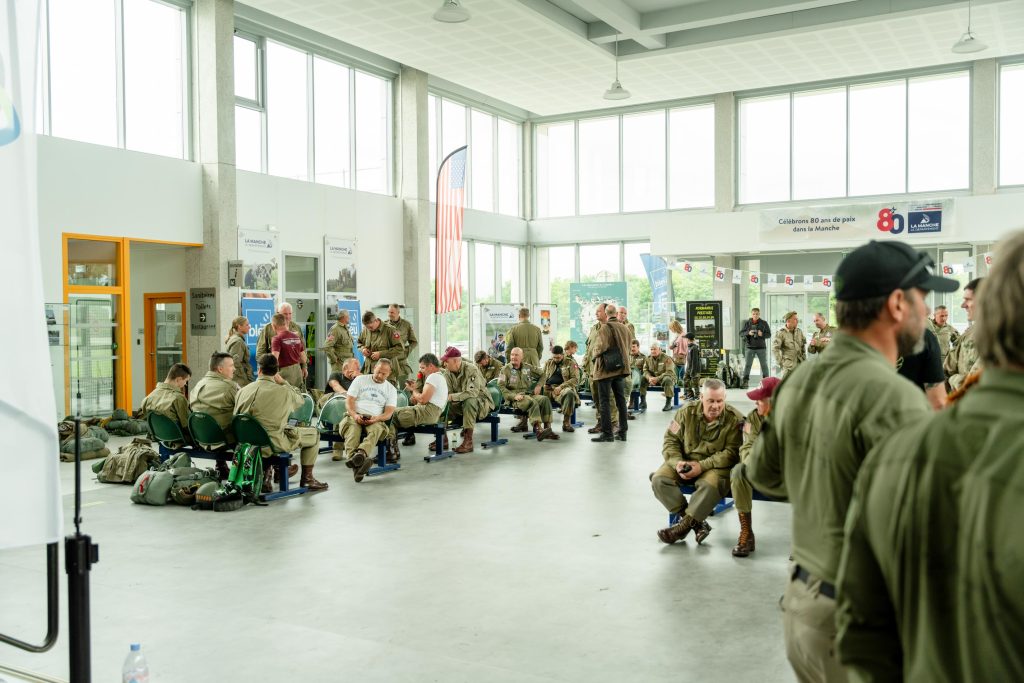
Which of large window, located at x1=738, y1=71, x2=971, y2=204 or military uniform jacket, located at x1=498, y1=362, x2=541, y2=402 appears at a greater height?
large window, located at x1=738, y1=71, x2=971, y2=204

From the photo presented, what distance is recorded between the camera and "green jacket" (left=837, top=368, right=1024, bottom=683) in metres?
1.11

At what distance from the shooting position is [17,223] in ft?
7.33

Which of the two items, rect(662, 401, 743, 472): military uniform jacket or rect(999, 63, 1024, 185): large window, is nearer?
rect(662, 401, 743, 472): military uniform jacket

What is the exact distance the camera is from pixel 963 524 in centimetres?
114

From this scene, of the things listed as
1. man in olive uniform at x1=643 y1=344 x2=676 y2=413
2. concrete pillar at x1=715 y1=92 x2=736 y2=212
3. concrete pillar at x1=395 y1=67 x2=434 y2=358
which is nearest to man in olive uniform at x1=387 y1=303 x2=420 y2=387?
man in olive uniform at x1=643 y1=344 x2=676 y2=413

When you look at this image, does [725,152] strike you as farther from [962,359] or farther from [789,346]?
[962,359]

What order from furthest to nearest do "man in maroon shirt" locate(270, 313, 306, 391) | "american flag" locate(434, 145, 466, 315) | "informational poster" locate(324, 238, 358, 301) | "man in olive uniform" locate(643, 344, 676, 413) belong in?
"american flag" locate(434, 145, 466, 315)
"informational poster" locate(324, 238, 358, 301)
"man in olive uniform" locate(643, 344, 676, 413)
"man in maroon shirt" locate(270, 313, 306, 391)

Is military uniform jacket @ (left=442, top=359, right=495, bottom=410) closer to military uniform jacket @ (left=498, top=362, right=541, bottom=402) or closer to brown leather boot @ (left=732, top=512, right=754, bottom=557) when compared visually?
military uniform jacket @ (left=498, top=362, right=541, bottom=402)

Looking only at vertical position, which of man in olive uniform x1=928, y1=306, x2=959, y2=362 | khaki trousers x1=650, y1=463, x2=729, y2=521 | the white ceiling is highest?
the white ceiling

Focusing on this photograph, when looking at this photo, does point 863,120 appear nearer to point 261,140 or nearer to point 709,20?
point 709,20

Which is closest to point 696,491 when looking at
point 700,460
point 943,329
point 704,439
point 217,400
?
point 700,460

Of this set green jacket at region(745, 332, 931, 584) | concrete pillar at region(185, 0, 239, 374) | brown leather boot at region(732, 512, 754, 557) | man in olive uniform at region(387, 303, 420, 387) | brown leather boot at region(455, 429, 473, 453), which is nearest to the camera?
green jacket at region(745, 332, 931, 584)

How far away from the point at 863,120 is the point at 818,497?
1949cm

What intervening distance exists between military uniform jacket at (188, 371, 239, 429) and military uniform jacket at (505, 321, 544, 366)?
5078 mm
